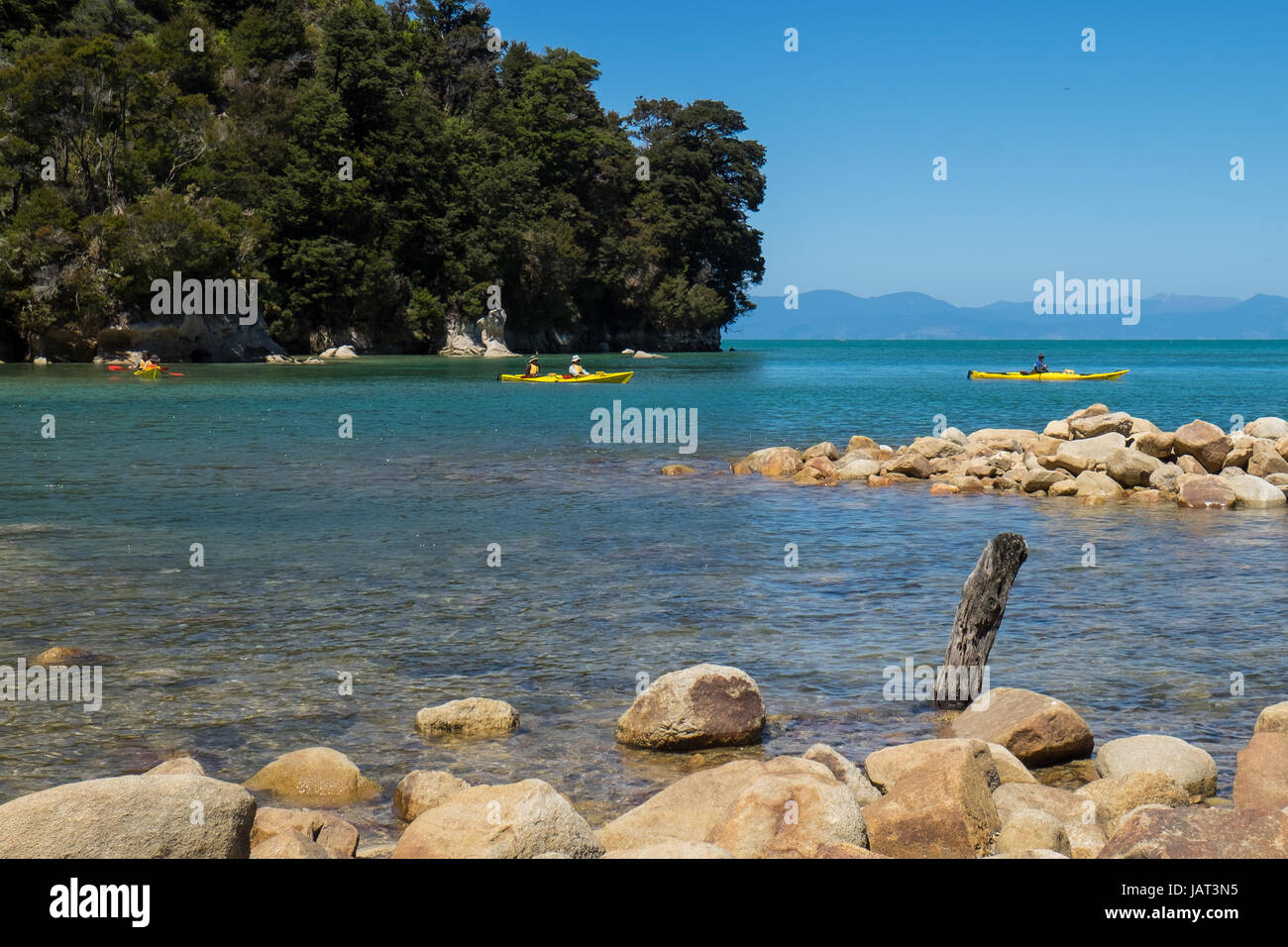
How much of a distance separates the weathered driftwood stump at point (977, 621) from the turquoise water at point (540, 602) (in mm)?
433

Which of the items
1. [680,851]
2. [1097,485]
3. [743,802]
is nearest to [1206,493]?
[1097,485]

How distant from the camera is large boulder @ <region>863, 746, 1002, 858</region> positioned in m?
5.81

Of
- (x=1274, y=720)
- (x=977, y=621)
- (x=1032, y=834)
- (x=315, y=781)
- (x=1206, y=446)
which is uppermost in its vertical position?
(x=1206, y=446)

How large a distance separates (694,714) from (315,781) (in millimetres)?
2537

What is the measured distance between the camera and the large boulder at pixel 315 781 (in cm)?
671

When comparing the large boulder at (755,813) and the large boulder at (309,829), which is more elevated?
the large boulder at (755,813)

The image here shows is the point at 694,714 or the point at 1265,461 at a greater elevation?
→ the point at 1265,461

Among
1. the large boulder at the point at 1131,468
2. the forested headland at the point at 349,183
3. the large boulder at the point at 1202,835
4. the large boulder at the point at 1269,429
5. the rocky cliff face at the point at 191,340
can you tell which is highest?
the forested headland at the point at 349,183

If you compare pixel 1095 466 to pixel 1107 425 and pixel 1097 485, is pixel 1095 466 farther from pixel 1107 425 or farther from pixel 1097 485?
pixel 1107 425

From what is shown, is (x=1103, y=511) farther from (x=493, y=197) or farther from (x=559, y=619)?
(x=493, y=197)

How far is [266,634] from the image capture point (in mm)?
10375

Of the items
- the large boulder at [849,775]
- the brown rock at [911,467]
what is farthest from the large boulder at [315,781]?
the brown rock at [911,467]

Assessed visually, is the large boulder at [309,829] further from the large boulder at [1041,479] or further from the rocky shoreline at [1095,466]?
the large boulder at [1041,479]

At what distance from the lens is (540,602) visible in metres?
11.9
